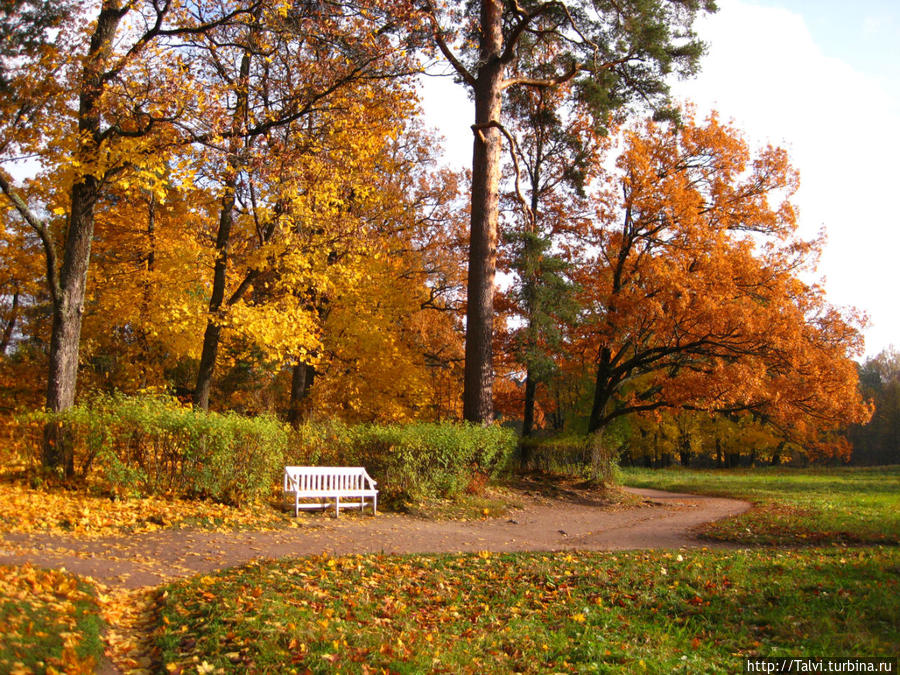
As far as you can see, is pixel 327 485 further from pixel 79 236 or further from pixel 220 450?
pixel 79 236

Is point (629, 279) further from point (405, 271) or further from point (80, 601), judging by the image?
point (80, 601)

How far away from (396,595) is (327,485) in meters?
5.07

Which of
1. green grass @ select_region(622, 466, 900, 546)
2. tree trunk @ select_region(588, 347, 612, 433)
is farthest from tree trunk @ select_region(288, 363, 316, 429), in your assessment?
green grass @ select_region(622, 466, 900, 546)

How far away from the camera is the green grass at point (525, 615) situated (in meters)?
3.89

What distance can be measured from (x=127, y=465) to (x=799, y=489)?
2051 centimetres

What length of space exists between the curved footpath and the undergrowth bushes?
46.1 inches

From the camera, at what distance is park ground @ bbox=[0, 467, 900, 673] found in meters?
3.92

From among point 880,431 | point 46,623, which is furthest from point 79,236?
point 880,431

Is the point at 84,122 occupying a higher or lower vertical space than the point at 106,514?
higher

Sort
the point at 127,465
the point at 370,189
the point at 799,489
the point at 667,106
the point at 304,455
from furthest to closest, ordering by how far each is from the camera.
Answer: the point at 799,489 < the point at 667,106 < the point at 370,189 < the point at 304,455 < the point at 127,465

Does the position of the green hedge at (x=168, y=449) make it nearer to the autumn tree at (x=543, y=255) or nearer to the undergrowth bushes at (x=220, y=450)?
the undergrowth bushes at (x=220, y=450)

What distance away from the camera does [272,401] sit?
71.2 ft

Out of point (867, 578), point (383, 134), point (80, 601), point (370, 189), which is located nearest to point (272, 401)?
point (370, 189)

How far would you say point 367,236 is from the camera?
1459 centimetres
